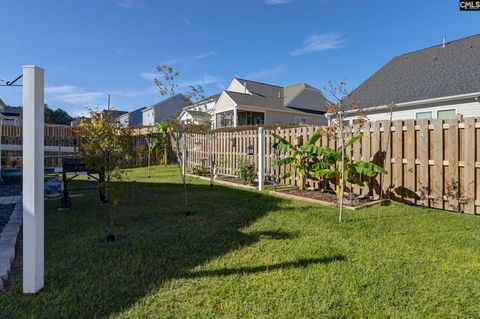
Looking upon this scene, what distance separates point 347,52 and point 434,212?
16585 millimetres

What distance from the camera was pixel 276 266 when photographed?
3176 mm

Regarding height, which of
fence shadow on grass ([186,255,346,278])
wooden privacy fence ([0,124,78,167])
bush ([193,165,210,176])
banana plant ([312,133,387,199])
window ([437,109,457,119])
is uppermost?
window ([437,109,457,119])

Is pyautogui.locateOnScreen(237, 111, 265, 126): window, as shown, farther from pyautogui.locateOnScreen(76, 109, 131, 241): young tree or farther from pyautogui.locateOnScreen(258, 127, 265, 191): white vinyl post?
pyautogui.locateOnScreen(76, 109, 131, 241): young tree

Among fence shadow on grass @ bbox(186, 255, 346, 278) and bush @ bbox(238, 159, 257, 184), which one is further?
bush @ bbox(238, 159, 257, 184)

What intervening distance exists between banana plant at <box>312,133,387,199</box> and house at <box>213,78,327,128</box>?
1979 centimetres

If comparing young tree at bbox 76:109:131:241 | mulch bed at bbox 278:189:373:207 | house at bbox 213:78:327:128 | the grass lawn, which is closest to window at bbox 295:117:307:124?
house at bbox 213:78:327:128

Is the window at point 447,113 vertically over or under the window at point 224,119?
under

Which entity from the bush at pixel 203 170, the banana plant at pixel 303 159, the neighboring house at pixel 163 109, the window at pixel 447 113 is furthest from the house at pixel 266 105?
the banana plant at pixel 303 159

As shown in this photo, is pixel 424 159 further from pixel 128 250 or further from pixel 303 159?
pixel 128 250

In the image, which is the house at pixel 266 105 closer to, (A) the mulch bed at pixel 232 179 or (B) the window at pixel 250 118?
(B) the window at pixel 250 118

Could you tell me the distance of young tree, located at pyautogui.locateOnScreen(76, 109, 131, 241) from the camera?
4102mm

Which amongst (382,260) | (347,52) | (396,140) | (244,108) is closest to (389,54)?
(347,52)

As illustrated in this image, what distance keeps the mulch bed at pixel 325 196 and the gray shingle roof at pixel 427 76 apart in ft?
32.3

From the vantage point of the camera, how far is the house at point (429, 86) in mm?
12875
